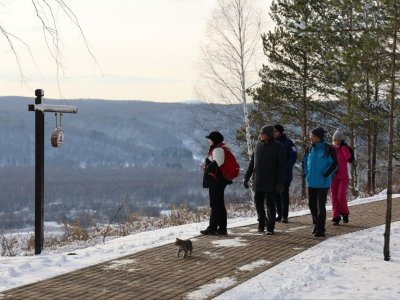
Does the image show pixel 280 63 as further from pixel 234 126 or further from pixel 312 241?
pixel 312 241

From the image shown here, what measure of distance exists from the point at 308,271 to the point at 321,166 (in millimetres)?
3095

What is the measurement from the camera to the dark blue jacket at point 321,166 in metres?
9.91

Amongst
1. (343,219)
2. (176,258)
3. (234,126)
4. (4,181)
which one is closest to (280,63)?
(234,126)

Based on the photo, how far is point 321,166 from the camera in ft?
32.7

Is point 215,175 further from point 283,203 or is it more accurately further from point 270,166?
point 283,203

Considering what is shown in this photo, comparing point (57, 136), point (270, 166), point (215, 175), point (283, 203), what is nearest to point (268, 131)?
point (270, 166)

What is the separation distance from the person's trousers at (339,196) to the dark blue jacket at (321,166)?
1.40 meters

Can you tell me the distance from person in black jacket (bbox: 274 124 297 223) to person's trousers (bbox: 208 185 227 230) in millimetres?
1538

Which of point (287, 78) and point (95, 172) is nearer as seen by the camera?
point (287, 78)

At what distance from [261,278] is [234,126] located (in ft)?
76.4

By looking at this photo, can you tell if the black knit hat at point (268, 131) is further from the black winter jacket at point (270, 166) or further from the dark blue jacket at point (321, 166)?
the dark blue jacket at point (321, 166)

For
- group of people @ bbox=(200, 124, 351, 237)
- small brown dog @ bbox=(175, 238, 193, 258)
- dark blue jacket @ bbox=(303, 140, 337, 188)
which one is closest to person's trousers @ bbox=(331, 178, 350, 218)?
group of people @ bbox=(200, 124, 351, 237)

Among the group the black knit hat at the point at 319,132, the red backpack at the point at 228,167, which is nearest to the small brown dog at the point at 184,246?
the red backpack at the point at 228,167

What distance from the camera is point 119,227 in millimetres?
16234
